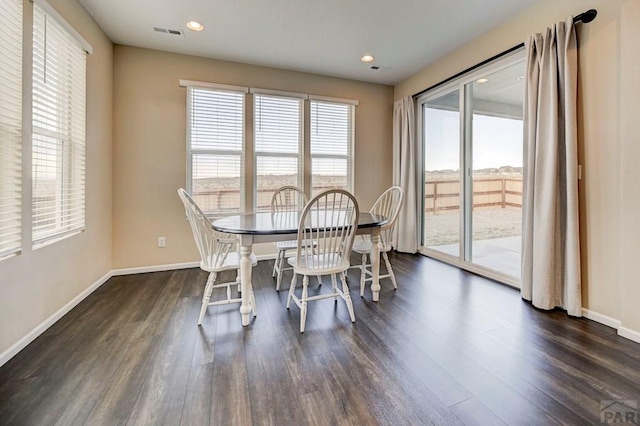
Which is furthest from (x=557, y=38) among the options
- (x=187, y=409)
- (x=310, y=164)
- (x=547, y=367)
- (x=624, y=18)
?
(x=187, y=409)

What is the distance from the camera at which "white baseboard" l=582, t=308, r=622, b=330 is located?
2.05 meters

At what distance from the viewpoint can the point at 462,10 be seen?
263 cm

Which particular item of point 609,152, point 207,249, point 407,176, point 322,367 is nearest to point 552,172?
point 609,152

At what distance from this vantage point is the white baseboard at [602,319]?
2047 mm

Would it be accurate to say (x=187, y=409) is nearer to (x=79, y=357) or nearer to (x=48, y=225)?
(x=79, y=357)

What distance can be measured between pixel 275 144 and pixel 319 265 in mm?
2342

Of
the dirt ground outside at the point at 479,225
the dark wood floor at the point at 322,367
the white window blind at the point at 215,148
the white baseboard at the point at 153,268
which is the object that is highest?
the white window blind at the point at 215,148

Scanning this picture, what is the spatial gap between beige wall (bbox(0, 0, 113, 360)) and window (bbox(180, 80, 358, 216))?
2.74 feet

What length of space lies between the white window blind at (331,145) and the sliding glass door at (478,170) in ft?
3.73

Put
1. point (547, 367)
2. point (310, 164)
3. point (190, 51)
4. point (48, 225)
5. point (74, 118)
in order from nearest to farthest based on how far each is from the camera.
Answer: point (547, 367) < point (48, 225) < point (74, 118) < point (190, 51) < point (310, 164)

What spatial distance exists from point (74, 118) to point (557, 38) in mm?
4080

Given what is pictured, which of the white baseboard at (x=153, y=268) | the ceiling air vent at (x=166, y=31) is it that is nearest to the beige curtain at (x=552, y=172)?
the ceiling air vent at (x=166, y=31)

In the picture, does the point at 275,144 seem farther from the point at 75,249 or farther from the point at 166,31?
the point at 75,249

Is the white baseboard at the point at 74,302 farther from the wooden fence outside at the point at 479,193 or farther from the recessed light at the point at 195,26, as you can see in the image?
the recessed light at the point at 195,26
